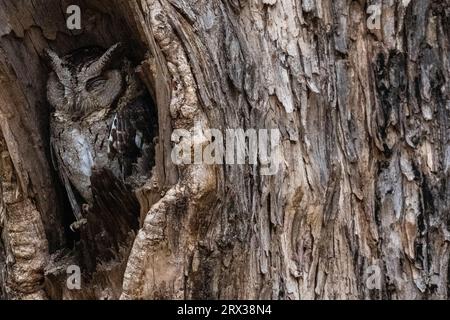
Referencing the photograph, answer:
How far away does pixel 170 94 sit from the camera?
264cm

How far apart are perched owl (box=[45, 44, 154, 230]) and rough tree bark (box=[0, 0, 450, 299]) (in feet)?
1.67

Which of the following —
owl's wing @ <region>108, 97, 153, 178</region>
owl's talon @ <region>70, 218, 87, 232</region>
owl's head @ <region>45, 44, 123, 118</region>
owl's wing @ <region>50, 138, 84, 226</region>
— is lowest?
owl's talon @ <region>70, 218, 87, 232</region>

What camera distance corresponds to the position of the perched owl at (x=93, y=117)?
348cm

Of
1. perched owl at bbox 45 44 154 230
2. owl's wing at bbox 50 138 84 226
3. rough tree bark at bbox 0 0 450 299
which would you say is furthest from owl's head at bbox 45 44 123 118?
rough tree bark at bbox 0 0 450 299

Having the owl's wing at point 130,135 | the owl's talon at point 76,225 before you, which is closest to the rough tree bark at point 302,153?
the owl's talon at point 76,225

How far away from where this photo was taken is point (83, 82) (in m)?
3.70

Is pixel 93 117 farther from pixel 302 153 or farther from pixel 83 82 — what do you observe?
pixel 302 153

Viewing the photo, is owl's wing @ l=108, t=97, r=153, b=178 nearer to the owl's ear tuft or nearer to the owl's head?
the owl's head

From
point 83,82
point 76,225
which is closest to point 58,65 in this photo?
point 83,82

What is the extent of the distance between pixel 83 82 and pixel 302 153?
1398mm

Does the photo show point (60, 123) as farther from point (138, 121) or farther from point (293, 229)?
point (293, 229)

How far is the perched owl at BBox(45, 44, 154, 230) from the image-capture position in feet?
11.4

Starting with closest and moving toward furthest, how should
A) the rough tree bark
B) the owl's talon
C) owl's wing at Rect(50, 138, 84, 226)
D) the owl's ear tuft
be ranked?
the rough tree bark
the owl's talon
the owl's ear tuft
owl's wing at Rect(50, 138, 84, 226)
